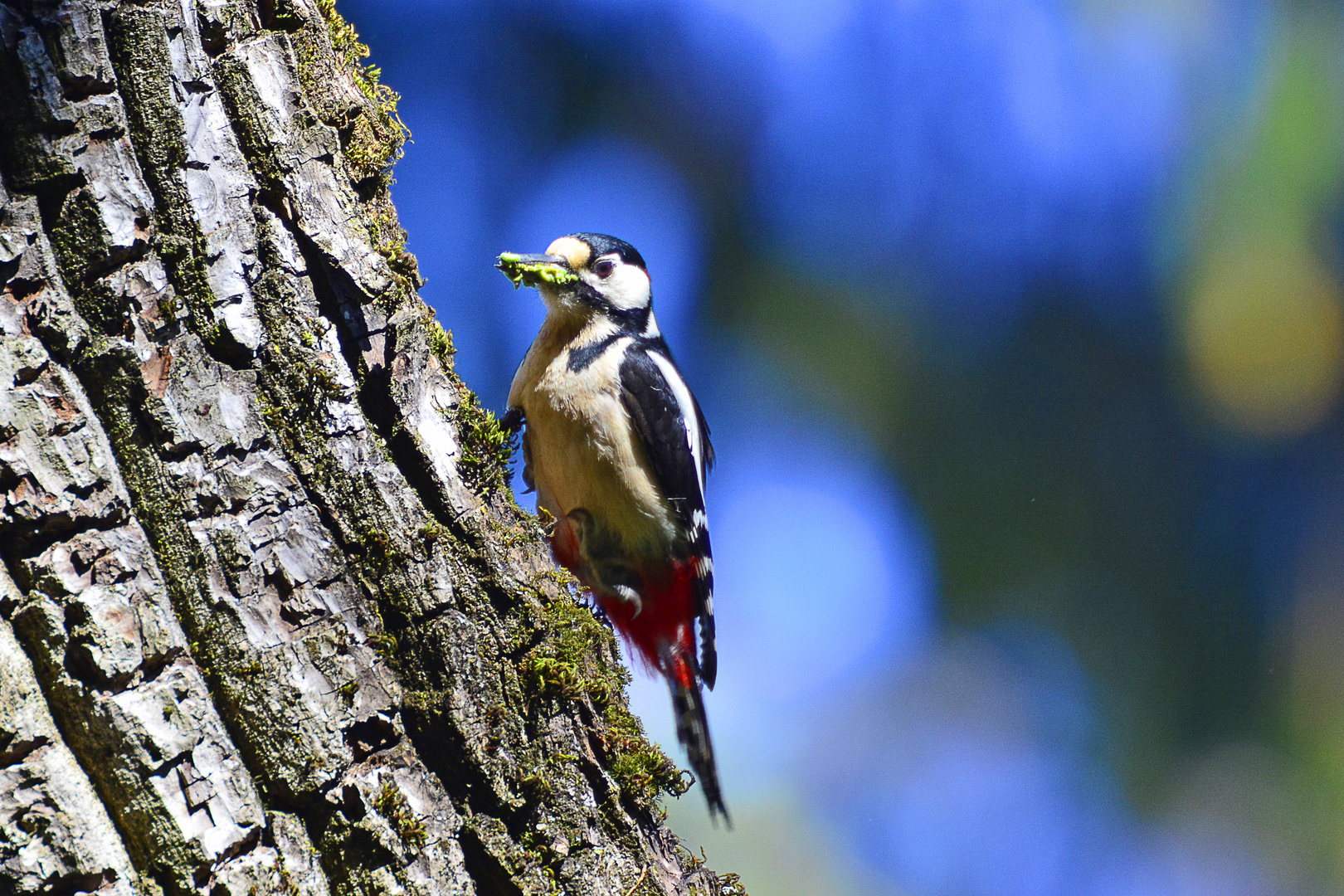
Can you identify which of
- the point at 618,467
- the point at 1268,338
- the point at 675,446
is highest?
the point at 1268,338

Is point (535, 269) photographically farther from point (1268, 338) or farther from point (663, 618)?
point (1268, 338)

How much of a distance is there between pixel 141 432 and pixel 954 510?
16.0ft

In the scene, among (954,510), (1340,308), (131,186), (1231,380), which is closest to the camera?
(131,186)

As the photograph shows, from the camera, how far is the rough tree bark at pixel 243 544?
101 centimetres

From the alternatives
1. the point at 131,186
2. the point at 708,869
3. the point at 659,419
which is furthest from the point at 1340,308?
the point at 131,186

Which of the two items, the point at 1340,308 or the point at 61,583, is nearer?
the point at 61,583

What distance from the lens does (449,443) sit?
4.40 feet

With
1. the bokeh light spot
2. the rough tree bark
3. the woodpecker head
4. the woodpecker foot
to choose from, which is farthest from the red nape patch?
the bokeh light spot

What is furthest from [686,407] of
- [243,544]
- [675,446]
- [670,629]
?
[243,544]

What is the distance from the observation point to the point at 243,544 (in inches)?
44.0

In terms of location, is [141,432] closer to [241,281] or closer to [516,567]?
[241,281]

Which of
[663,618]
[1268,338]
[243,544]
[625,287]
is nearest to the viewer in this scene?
[243,544]

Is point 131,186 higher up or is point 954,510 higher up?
point 954,510

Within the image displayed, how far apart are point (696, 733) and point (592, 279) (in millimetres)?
1282
